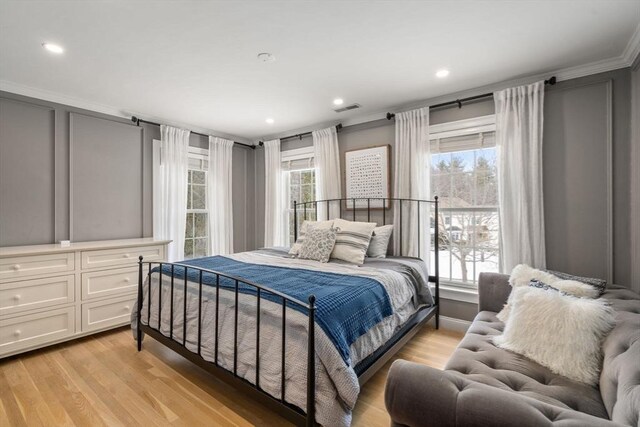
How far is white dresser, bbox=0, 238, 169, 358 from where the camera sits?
7.97 ft

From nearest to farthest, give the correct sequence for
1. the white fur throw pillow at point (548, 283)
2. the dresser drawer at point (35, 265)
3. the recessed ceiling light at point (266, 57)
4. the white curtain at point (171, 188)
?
the white fur throw pillow at point (548, 283), the recessed ceiling light at point (266, 57), the dresser drawer at point (35, 265), the white curtain at point (171, 188)

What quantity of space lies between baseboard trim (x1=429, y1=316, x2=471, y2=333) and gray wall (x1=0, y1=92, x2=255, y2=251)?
3.57 m

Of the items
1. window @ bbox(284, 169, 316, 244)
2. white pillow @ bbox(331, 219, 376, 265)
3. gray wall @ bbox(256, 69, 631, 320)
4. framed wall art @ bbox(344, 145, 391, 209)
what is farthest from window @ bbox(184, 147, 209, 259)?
gray wall @ bbox(256, 69, 631, 320)

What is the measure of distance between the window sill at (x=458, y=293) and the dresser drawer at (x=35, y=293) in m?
3.53

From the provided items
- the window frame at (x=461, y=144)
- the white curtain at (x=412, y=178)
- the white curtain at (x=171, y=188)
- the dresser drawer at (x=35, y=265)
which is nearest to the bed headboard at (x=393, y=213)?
the white curtain at (x=412, y=178)

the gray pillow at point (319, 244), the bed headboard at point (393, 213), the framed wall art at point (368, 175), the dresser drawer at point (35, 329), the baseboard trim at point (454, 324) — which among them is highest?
→ the framed wall art at point (368, 175)

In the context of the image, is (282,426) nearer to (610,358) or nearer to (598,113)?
(610,358)

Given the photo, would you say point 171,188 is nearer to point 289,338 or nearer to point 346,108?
point 346,108

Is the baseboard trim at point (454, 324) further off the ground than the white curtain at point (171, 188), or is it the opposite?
the white curtain at point (171, 188)

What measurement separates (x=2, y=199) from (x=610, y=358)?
173 inches

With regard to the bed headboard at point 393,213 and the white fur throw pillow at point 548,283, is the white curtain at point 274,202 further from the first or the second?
the white fur throw pillow at point 548,283

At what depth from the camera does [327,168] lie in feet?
12.7

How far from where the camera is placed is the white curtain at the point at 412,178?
10.3 ft

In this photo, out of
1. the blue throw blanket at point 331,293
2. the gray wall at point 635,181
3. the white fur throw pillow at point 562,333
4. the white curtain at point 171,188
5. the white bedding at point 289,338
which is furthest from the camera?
the white curtain at point 171,188
